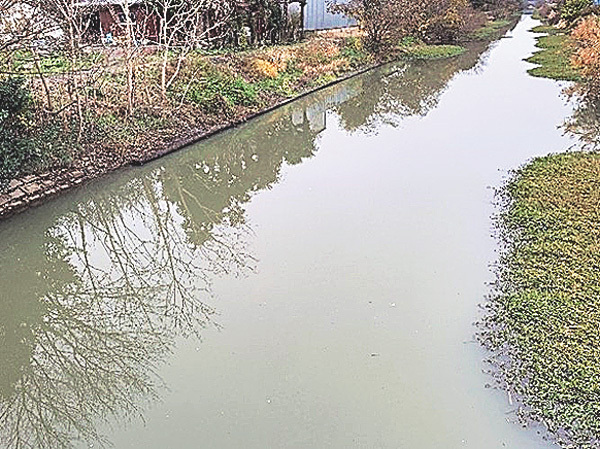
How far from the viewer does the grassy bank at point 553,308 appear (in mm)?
3908

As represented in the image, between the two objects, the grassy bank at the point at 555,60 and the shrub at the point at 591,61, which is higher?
the shrub at the point at 591,61

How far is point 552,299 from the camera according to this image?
502 centimetres

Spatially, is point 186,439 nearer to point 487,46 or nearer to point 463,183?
point 463,183

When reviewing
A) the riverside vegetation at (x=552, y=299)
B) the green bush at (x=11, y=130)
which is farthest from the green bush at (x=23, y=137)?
the riverside vegetation at (x=552, y=299)

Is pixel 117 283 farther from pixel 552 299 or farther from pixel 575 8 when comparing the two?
pixel 575 8

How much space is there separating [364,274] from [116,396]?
8.64 feet

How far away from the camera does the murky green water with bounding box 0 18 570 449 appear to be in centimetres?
399

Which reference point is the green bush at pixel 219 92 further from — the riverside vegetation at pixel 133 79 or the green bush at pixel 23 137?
the green bush at pixel 23 137

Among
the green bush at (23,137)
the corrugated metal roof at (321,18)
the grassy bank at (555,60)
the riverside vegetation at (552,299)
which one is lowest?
the grassy bank at (555,60)

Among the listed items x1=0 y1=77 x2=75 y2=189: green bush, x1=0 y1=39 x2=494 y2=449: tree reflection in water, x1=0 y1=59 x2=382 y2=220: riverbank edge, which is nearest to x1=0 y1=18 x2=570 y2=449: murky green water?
x1=0 y1=39 x2=494 y2=449: tree reflection in water

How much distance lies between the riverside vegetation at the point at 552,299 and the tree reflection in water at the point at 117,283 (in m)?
2.51

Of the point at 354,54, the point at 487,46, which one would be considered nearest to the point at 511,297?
the point at 354,54

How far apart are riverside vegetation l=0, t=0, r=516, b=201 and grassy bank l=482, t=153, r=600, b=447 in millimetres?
5487

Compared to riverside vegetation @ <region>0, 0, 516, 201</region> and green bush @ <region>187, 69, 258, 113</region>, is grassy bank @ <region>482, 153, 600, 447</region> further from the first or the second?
green bush @ <region>187, 69, 258, 113</region>
